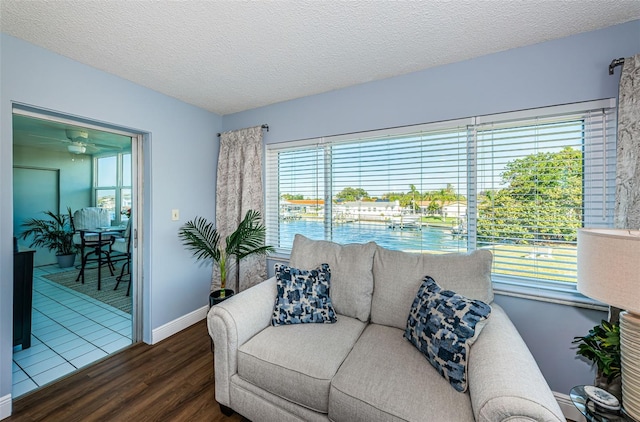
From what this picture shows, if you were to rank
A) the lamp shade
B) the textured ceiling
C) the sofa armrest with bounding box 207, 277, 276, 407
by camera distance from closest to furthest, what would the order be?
1. the lamp shade
2. the textured ceiling
3. the sofa armrest with bounding box 207, 277, 276, 407

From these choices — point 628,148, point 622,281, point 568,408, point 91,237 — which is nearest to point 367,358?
point 622,281

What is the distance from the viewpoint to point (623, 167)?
1498 mm


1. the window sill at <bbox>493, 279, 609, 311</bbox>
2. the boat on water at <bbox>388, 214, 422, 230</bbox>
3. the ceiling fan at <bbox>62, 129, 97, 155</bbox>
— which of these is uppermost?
the ceiling fan at <bbox>62, 129, 97, 155</bbox>

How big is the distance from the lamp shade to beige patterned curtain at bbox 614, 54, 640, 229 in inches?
30.1

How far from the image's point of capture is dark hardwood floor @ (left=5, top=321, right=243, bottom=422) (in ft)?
5.40

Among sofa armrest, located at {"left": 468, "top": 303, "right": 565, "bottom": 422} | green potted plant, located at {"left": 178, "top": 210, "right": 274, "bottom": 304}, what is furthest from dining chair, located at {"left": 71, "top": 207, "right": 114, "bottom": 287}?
sofa armrest, located at {"left": 468, "top": 303, "right": 565, "bottom": 422}

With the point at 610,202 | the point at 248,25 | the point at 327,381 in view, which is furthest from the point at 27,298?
the point at 610,202

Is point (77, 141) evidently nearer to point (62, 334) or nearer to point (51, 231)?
point (51, 231)

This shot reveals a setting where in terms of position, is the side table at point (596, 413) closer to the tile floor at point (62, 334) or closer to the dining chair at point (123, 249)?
the tile floor at point (62, 334)

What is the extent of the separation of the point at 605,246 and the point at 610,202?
99 cm

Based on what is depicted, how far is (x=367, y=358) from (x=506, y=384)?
0.65 meters

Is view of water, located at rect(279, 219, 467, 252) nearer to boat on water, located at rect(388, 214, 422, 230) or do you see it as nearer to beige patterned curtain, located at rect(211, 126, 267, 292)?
boat on water, located at rect(388, 214, 422, 230)

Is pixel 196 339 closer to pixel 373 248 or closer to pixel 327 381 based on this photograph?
pixel 327 381

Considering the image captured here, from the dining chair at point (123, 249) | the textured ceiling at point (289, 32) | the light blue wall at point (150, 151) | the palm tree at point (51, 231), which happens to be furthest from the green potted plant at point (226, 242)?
the textured ceiling at point (289, 32)
